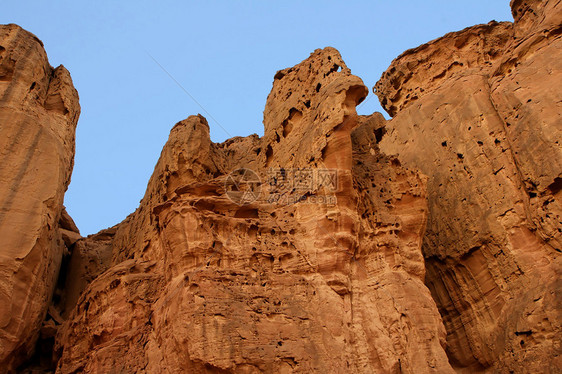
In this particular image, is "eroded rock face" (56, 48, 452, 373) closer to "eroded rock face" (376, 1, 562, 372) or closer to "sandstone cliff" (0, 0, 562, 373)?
"sandstone cliff" (0, 0, 562, 373)

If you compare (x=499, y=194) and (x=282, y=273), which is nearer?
(x=282, y=273)

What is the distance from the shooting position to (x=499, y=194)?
14883 mm

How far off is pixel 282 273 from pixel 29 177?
818 centimetres

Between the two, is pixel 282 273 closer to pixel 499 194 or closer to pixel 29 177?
pixel 499 194

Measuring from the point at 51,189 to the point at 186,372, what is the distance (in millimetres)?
7957

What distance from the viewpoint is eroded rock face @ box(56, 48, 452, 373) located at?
9.84 m

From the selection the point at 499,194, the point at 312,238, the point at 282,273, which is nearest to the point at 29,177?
the point at 282,273

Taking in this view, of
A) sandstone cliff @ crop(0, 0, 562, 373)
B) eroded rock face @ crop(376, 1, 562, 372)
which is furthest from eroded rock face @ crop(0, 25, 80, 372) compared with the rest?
eroded rock face @ crop(376, 1, 562, 372)

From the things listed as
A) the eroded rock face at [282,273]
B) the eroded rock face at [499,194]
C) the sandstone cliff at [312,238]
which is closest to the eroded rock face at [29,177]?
the sandstone cliff at [312,238]

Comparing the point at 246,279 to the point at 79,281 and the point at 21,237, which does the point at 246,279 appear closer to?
the point at 21,237

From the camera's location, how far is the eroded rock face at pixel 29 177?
516 inches

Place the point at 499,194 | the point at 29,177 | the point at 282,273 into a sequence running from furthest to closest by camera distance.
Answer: the point at 499,194
the point at 29,177
the point at 282,273

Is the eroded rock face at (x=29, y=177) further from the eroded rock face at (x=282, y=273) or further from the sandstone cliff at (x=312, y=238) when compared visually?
the eroded rock face at (x=282, y=273)

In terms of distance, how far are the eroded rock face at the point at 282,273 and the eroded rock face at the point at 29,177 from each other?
1.41 meters
